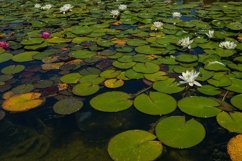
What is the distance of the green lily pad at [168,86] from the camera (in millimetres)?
3168

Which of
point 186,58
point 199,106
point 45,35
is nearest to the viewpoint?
point 199,106

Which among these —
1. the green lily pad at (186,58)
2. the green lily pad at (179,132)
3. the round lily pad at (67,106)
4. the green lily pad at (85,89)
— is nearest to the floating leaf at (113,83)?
the green lily pad at (85,89)

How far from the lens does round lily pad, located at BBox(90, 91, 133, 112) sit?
Result: 288 centimetres

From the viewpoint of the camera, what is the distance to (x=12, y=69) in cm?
387

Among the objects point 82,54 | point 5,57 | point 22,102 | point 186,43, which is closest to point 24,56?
point 5,57

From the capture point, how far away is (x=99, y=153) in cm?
232

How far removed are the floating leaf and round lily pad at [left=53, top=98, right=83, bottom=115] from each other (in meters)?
0.50

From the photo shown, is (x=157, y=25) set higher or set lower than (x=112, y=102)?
higher

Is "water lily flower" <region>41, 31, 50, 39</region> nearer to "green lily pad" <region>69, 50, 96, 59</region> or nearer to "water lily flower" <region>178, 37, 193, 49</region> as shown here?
"green lily pad" <region>69, 50, 96, 59</region>

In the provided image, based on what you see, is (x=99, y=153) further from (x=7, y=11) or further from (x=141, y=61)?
(x=7, y=11)

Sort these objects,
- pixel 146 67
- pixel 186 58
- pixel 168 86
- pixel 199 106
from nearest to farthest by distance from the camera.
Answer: pixel 199 106 → pixel 168 86 → pixel 146 67 → pixel 186 58

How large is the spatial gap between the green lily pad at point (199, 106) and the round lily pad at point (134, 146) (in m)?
0.56

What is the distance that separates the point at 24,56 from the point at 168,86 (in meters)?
2.31

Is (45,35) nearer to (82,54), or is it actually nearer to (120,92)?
(82,54)
